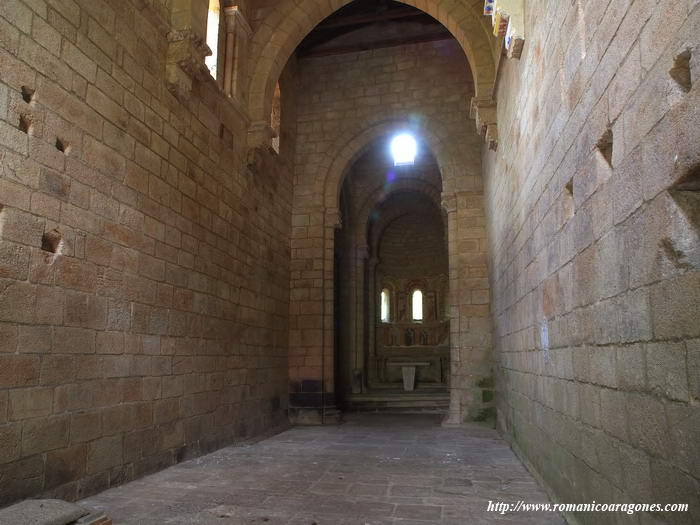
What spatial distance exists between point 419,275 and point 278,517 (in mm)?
15153

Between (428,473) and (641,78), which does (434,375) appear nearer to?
(428,473)

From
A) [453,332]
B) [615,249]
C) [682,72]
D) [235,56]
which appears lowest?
[453,332]

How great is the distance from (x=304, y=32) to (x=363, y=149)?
2.72 m

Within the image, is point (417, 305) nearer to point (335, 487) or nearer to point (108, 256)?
point (335, 487)

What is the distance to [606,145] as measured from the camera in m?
2.67

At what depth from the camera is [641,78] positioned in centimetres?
214

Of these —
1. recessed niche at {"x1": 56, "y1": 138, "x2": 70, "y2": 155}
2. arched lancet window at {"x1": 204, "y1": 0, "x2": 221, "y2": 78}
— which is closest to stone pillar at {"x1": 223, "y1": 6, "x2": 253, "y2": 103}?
arched lancet window at {"x1": 204, "y1": 0, "x2": 221, "y2": 78}

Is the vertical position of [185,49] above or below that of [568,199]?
above

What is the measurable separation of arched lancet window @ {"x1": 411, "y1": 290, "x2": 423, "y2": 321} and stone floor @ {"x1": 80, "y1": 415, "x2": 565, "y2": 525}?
11265 mm

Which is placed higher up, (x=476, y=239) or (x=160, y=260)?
(x=476, y=239)

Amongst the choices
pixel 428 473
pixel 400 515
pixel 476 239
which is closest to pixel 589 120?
pixel 400 515

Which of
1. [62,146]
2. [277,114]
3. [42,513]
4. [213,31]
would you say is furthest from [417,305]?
[42,513]

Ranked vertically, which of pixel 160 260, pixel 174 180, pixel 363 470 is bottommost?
pixel 363 470

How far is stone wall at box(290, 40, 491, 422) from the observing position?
9.73m
